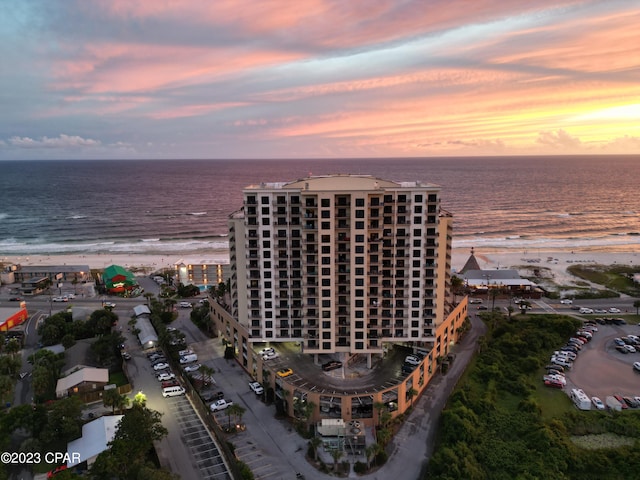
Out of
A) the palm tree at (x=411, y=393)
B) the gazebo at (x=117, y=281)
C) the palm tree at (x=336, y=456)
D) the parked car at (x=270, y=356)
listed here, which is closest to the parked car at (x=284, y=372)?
the parked car at (x=270, y=356)

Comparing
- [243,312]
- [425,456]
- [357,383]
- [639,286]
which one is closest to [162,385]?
[243,312]

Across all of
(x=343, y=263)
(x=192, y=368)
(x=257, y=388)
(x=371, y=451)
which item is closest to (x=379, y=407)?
(x=371, y=451)

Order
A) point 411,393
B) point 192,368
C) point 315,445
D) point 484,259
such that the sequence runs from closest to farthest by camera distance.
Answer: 1. point 315,445
2. point 411,393
3. point 192,368
4. point 484,259

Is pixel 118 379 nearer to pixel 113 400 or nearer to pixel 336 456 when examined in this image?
pixel 113 400

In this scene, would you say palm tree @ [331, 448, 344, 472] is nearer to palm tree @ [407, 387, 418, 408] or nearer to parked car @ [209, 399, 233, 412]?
palm tree @ [407, 387, 418, 408]

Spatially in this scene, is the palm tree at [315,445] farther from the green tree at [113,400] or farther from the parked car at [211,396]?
the green tree at [113,400]

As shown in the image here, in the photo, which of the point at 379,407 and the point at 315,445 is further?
the point at 379,407
